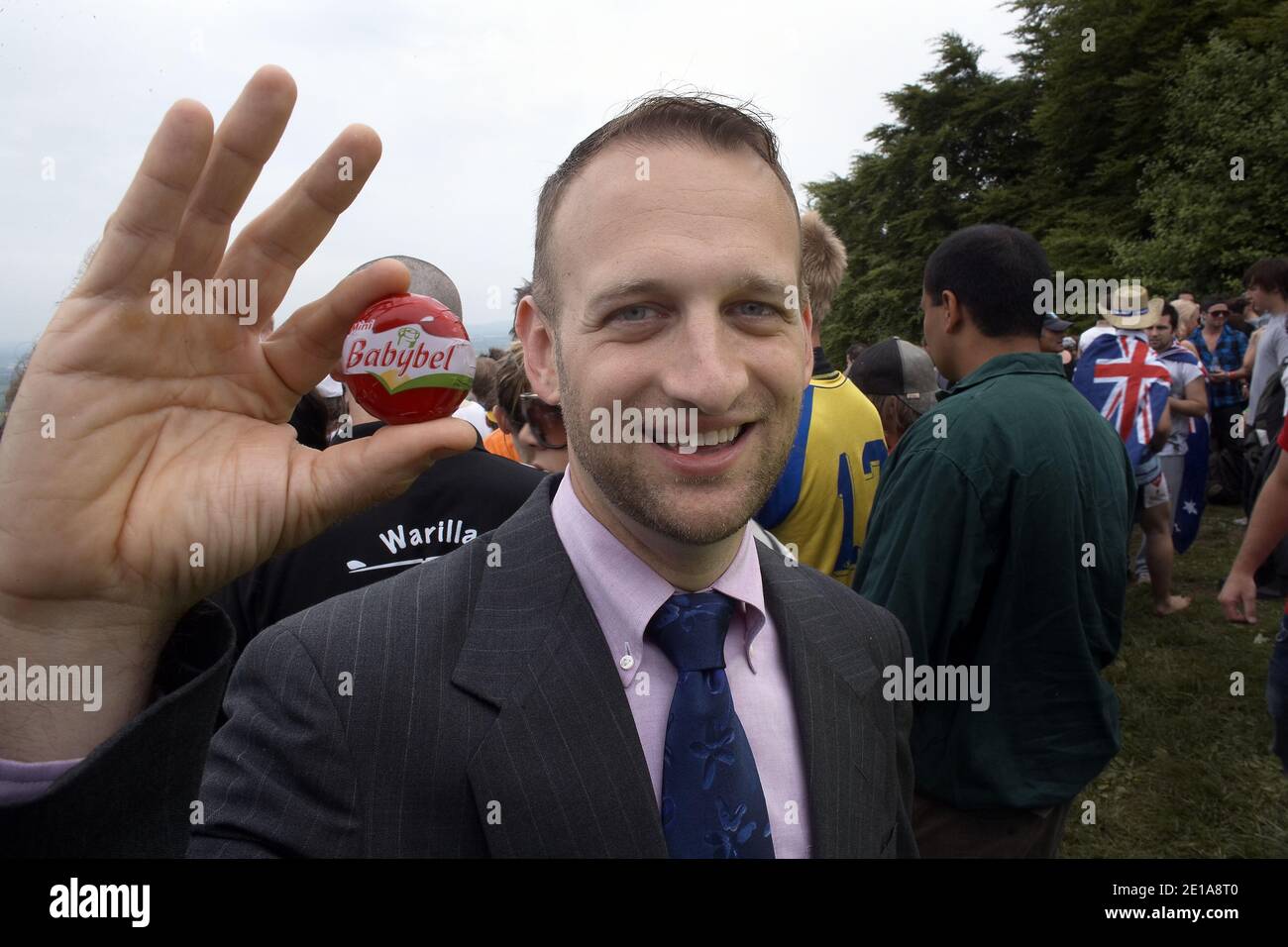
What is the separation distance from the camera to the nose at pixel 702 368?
1.56 m

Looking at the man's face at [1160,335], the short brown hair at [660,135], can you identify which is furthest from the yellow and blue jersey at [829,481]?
the man's face at [1160,335]

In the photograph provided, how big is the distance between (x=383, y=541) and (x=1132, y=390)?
18.1 ft

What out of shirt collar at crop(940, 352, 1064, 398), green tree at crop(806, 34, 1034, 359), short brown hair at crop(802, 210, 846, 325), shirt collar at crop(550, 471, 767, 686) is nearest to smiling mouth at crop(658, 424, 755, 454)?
shirt collar at crop(550, 471, 767, 686)

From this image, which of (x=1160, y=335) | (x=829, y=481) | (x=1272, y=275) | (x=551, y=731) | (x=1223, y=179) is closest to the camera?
(x=551, y=731)

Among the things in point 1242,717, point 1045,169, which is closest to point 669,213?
point 1242,717

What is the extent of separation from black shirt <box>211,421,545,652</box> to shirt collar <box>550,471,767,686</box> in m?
0.90

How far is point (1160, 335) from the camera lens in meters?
7.69

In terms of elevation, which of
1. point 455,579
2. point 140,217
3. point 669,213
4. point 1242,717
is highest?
point 669,213

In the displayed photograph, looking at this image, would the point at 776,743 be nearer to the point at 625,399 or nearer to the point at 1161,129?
the point at 625,399

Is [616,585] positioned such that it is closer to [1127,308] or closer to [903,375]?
[903,375]

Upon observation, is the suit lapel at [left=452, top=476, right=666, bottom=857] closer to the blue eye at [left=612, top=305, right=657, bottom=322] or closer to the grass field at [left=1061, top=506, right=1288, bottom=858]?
the blue eye at [left=612, top=305, right=657, bottom=322]

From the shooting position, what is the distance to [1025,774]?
8.73ft

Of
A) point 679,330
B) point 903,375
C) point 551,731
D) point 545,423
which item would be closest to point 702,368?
point 679,330
